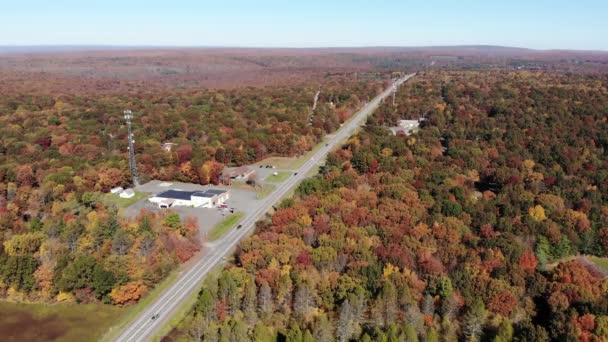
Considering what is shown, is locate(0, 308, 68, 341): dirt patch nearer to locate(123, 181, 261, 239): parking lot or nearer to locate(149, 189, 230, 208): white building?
locate(123, 181, 261, 239): parking lot

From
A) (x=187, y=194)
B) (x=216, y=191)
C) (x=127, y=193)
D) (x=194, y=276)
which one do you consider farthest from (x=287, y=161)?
(x=194, y=276)

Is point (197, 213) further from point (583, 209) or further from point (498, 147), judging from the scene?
point (498, 147)

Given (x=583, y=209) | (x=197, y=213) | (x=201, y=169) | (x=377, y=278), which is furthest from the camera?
(x=201, y=169)

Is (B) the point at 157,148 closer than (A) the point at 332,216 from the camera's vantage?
No

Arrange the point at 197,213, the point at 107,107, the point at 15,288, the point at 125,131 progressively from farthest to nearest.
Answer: the point at 107,107 → the point at 125,131 → the point at 197,213 → the point at 15,288

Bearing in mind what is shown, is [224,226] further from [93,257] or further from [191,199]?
[93,257]

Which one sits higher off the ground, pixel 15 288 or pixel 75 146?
pixel 75 146

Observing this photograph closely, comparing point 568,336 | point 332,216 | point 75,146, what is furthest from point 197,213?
point 568,336
